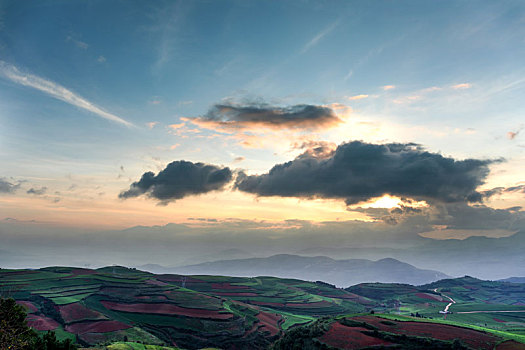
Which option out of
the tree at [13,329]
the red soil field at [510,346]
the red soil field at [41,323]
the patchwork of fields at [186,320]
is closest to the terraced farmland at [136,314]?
the red soil field at [41,323]

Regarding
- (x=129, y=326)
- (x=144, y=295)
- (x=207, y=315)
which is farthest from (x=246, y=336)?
(x=144, y=295)

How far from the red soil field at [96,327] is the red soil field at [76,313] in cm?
412

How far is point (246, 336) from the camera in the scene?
423 feet

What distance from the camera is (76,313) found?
120 metres

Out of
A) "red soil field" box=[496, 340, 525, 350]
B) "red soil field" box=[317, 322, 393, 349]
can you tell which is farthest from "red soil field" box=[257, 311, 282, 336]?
"red soil field" box=[496, 340, 525, 350]

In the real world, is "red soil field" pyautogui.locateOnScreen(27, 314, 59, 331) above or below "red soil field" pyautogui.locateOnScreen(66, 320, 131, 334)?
above

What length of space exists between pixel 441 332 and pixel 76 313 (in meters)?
116

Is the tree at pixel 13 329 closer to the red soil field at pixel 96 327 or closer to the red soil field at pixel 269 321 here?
the red soil field at pixel 96 327

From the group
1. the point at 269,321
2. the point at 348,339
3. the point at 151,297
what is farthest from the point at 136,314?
the point at 348,339

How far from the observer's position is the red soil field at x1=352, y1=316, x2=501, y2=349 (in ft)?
242

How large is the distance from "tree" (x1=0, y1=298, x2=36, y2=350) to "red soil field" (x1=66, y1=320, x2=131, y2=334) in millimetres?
69424

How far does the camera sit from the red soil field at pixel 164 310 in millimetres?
134125

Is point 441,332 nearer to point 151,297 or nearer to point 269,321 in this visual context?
point 269,321

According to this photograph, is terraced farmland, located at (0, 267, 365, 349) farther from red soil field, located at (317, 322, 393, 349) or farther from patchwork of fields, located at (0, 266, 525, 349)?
red soil field, located at (317, 322, 393, 349)
